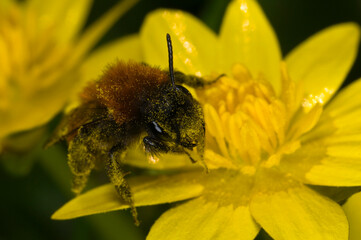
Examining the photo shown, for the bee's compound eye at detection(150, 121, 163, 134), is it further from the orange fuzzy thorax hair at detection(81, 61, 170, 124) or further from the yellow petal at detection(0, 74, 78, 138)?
the yellow petal at detection(0, 74, 78, 138)

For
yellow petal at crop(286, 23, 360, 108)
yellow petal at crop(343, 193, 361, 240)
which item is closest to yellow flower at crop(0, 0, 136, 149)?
yellow petal at crop(286, 23, 360, 108)

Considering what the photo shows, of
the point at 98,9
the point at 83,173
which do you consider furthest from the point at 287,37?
the point at 83,173

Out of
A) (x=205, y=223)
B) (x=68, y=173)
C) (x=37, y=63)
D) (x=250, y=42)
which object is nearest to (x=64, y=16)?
(x=37, y=63)

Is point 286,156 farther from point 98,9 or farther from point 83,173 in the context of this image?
point 98,9

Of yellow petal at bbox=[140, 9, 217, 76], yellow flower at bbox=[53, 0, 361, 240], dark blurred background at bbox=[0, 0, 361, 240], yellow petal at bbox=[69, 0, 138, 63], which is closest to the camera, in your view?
yellow flower at bbox=[53, 0, 361, 240]

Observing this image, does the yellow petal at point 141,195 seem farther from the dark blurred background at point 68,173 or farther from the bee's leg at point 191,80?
the dark blurred background at point 68,173

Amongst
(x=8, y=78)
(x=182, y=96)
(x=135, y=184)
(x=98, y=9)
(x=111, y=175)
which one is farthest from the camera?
(x=98, y=9)
